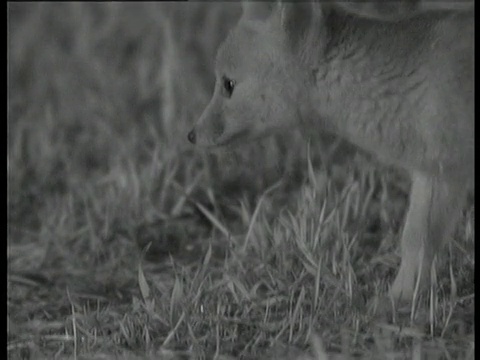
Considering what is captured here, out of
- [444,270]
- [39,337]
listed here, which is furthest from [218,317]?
[444,270]

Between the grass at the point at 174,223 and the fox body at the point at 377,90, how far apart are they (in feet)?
0.73

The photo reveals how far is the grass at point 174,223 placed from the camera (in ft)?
10.9

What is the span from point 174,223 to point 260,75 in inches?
34.3

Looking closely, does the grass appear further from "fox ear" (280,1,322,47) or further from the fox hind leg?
"fox ear" (280,1,322,47)

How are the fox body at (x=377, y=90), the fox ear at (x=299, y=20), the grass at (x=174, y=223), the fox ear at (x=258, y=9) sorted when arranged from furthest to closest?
1. the fox ear at (x=258, y=9)
2. the fox ear at (x=299, y=20)
3. the fox body at (x=377, y=90)
4. the grass at (x=174, y=223)

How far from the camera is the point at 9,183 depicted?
4602 mm

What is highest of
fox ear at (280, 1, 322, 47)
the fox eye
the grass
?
fox ear at (280, 1, 322, 47)

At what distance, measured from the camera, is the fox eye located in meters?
3.75

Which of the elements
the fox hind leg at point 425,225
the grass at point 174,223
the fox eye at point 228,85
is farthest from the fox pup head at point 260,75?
the fox hind leg at point 425,225

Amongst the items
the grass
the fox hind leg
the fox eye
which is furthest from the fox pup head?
the fox hind leg

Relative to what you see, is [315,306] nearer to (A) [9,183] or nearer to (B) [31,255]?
(B) [31,255]

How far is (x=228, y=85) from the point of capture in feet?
12.3

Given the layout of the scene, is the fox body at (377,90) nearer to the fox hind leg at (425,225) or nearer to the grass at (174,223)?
the fox hind leg at (425,225)

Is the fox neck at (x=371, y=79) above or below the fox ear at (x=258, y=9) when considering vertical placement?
below
